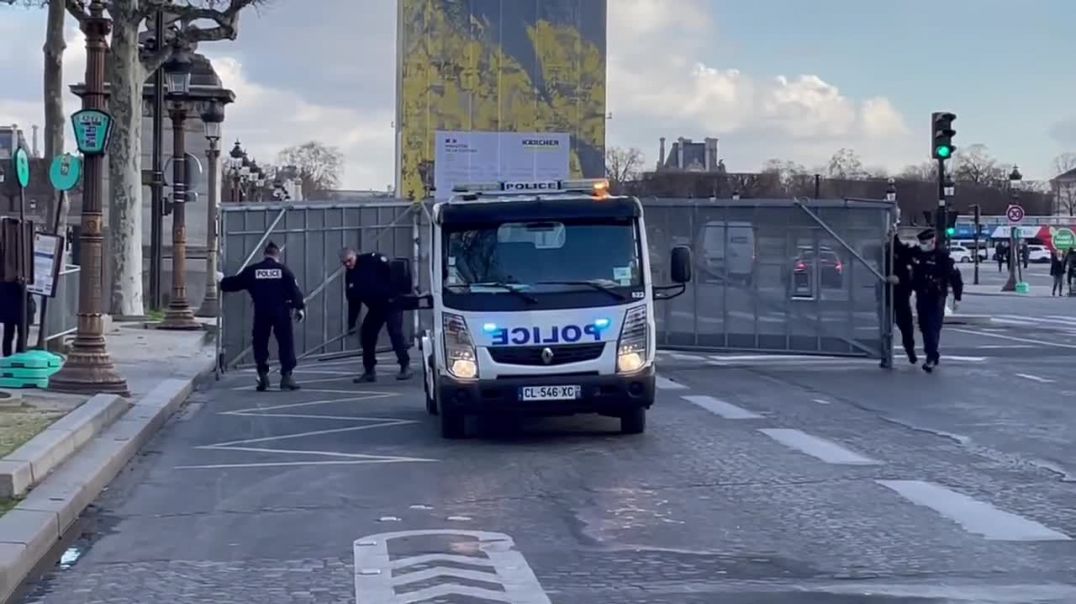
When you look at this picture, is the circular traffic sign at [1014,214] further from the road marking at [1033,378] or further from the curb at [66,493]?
the curb at [66,493]

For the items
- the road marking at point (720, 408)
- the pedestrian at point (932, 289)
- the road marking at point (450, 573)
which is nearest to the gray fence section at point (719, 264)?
the pedestrian at point (932, 289)

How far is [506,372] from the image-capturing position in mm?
13641

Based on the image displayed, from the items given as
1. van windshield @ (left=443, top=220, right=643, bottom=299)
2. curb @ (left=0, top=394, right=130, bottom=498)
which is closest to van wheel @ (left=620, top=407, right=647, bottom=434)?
van windshield @ (left=443, top=220, right=643, bottom=299)

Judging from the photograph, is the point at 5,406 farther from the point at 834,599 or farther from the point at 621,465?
the point at 834,599

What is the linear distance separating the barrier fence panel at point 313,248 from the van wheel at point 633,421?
345 inches

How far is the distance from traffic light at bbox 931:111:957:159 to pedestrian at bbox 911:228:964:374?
1090 centimetres

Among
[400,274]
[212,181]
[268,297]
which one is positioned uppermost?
[212,181]

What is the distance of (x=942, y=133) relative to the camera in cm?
3206

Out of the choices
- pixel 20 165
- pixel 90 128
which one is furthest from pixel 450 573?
pixel 90 128

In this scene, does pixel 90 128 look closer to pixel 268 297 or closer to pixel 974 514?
pixel 268 297

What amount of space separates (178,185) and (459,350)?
16819 mm

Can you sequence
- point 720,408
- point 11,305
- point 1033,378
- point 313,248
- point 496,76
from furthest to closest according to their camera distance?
point 496,76 < point 313,248 < point 1033,378 < point 11,305 < point 720,408

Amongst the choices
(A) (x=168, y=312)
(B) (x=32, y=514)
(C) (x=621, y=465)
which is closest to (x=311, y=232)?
(A) (x=168, y=312)

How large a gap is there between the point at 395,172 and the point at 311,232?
28.6 feet
